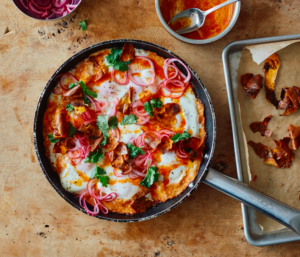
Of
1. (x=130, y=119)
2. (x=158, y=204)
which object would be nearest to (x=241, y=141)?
(x=158, y=204)

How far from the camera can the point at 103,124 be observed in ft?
9.48

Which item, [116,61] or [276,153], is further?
[276,153]

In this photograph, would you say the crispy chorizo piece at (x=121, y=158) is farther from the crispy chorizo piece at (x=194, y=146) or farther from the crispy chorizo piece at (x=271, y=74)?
the crispy chorizo piece at (x=271, y=74)

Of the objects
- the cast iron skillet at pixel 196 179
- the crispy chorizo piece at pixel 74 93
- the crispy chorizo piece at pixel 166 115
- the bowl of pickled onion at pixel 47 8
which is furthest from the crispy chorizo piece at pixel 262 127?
the bowl of pickled onion at pixel 47 8

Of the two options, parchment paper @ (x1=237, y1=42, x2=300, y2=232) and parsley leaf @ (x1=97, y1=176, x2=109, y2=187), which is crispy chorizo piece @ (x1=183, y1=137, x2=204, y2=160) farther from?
parsley leaf @ (x1=97, y1=176, x2=109, y2=187)

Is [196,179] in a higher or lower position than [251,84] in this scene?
lower

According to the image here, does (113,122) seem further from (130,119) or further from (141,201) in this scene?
(141,201)

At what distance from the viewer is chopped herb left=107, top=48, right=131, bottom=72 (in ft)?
9.41

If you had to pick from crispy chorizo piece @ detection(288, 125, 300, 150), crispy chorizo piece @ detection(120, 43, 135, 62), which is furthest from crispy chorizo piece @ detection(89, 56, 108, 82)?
crispy chorizo piece @ detection(288, 125, 300, 150)

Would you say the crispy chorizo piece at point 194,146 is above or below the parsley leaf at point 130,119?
below

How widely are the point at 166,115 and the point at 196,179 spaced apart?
78cm

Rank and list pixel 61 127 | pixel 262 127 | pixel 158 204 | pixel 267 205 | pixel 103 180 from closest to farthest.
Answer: pixel 267 205 → pixel 61 127 → pixel 103 180 → pixel 158 204 → pixel 262 127

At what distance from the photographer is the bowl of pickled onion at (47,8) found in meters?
2.98

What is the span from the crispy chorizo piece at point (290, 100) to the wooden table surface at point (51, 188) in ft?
2.20
